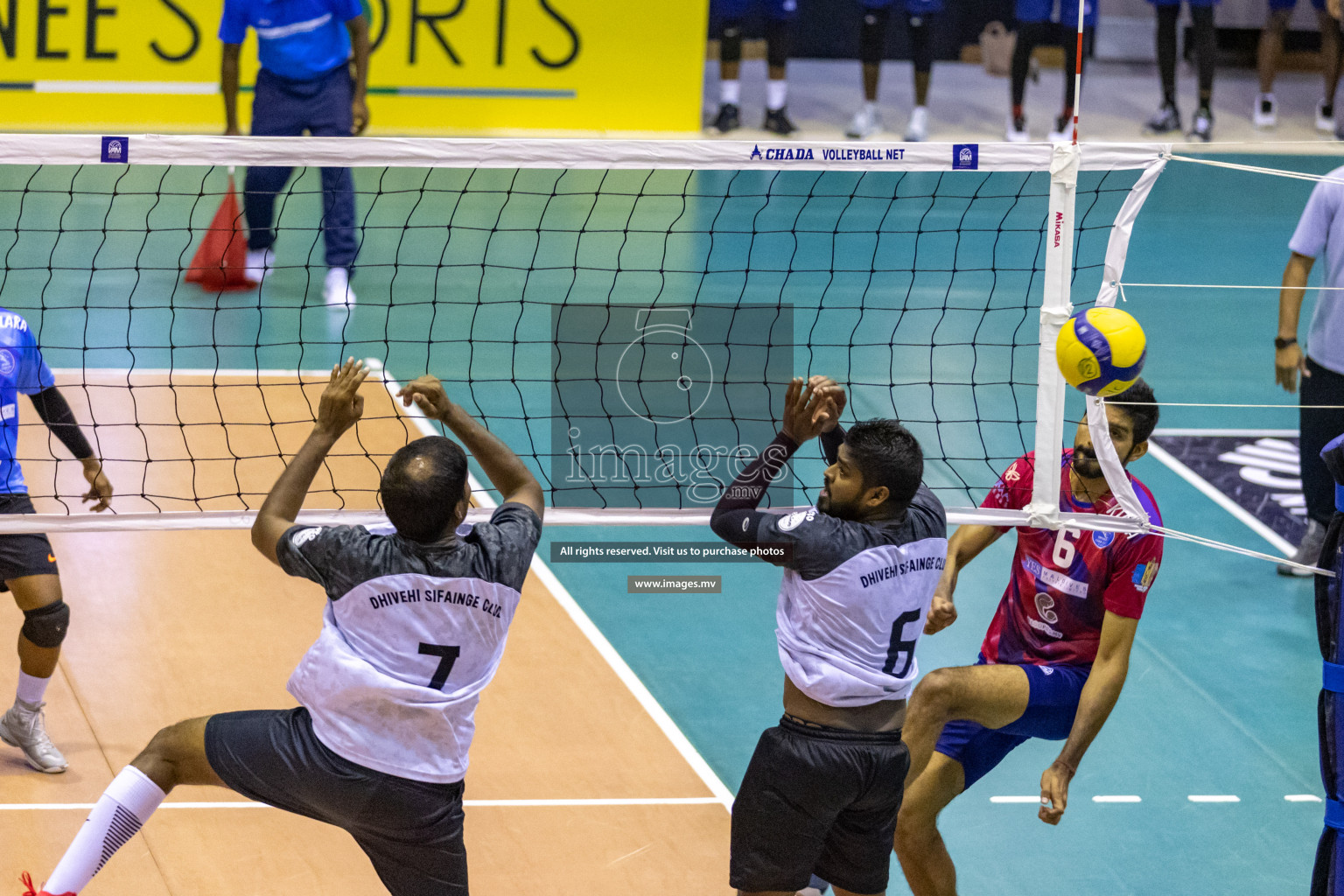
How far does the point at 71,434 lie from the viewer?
512cm

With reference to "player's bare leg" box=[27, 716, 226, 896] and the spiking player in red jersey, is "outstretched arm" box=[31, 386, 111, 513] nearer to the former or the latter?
"player's bare leg" box=[27, 716, 226, 896]

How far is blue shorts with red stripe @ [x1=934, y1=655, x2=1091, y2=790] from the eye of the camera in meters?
4.32

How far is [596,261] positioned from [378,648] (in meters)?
7.71

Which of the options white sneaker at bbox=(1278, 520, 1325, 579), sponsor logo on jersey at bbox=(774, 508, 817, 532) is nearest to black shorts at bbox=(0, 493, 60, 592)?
sponsor logo on jersey at bbox=(774, 508, 817, 532)

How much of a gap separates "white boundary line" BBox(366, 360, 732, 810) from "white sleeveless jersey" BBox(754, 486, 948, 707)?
1.50 m

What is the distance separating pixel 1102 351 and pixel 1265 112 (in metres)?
12.4

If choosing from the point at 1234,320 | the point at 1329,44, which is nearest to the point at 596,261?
the point at 1234,320

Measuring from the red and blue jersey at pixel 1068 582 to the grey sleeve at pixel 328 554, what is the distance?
6.87 ft

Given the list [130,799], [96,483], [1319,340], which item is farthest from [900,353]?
[130,799]

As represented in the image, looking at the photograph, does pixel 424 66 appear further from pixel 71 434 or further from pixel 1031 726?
pixel 1031 726

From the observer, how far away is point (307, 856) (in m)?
4.81

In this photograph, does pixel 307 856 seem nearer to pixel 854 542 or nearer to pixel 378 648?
pixel 378 648

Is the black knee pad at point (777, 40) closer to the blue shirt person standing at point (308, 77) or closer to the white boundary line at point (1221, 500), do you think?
the blue shirt person standing at point (308, 77)

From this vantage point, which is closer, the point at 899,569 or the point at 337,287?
the point at 899,569
